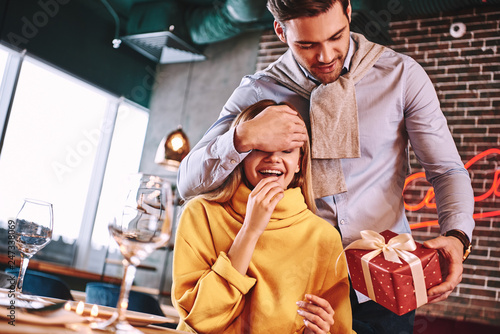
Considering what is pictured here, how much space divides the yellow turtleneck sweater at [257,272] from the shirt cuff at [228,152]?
166mm

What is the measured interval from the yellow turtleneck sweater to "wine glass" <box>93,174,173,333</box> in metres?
0.45

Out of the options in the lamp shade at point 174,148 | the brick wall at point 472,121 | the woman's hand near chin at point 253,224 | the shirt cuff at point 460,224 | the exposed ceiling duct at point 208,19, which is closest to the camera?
the woman's hand near chin at point 253,224

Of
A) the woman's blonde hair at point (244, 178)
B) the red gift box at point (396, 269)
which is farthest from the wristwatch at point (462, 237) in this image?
the woman's blonde hair at point (244, 178)

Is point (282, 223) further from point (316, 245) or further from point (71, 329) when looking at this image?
point (71, 329)

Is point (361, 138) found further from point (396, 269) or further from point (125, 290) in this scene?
point (125, 290)

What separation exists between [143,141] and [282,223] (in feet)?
19.3

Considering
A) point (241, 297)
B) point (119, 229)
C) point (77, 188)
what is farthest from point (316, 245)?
point (77, 188)

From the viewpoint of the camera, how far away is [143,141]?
704 centimetres

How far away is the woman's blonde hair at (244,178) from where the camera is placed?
1.48m

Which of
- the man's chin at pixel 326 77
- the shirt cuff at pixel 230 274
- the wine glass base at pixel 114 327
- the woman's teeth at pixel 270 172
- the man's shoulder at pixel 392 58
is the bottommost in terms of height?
the wine glass base at pixel 114 327

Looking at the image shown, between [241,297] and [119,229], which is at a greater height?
[119,229]

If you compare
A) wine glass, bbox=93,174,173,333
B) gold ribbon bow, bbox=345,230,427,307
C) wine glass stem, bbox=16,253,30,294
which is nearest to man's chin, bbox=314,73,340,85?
gold ribbon bow, bbox=345,230,427,307

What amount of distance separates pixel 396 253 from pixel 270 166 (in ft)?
1.58

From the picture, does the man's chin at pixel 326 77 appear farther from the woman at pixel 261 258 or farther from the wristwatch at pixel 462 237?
the wristwatch at pixel 462 237
